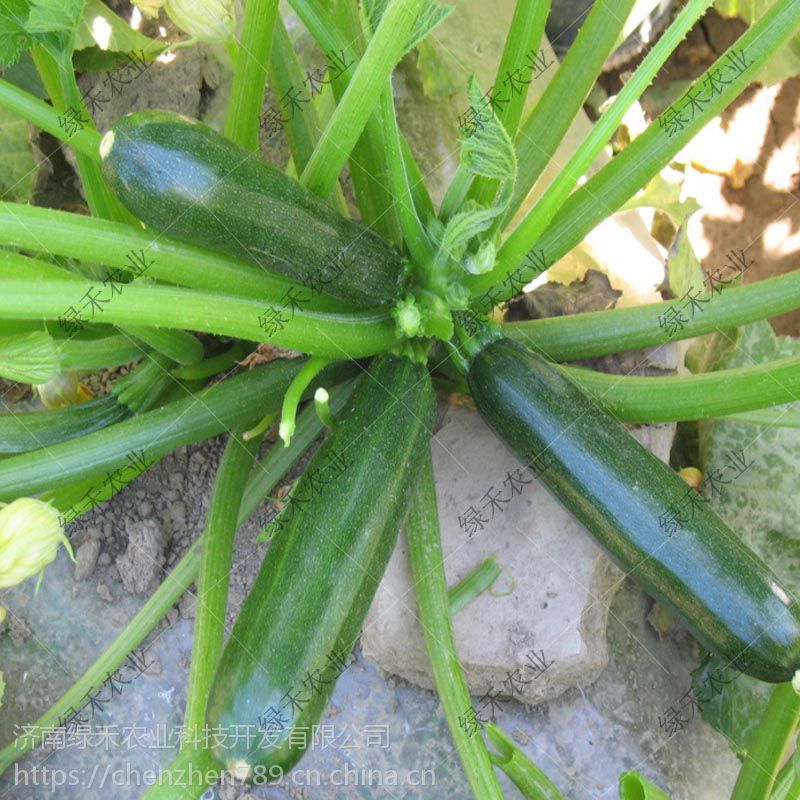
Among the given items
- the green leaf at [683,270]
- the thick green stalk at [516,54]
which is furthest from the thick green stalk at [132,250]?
the green leaf at [683,270]

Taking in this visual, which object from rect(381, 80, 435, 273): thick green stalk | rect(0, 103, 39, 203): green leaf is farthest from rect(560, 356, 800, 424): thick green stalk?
rect(0, 103, 39, 203): green leaf

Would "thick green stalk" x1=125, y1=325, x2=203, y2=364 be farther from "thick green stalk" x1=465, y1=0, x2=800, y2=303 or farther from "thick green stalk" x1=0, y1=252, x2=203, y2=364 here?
"thick green stalk" x1=465, y1=0, x2=800, y2=303

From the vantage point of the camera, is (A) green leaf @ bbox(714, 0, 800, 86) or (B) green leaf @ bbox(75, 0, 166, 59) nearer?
(B) green leaf @ bbox(75, 0, 166, 59)

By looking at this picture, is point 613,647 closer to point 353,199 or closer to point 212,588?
point 212,588

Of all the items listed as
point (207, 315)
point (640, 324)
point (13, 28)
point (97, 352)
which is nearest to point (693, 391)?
point (640, 324)

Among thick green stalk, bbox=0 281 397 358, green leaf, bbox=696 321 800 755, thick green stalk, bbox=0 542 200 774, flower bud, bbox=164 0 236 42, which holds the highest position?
flower bud, bbox=164 0 236 42

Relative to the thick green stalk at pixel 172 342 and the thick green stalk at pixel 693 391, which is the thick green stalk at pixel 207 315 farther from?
the thick green stalk at pixel 693 391

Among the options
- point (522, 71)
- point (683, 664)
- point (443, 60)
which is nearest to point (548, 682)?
point (683, 664)

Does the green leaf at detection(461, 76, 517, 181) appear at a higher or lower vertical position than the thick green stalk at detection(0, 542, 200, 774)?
lower

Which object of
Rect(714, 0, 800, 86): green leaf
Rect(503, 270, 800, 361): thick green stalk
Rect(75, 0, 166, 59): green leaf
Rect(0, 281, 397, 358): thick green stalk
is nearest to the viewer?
Rect(0, 281, 397, 358): thick green stalk
